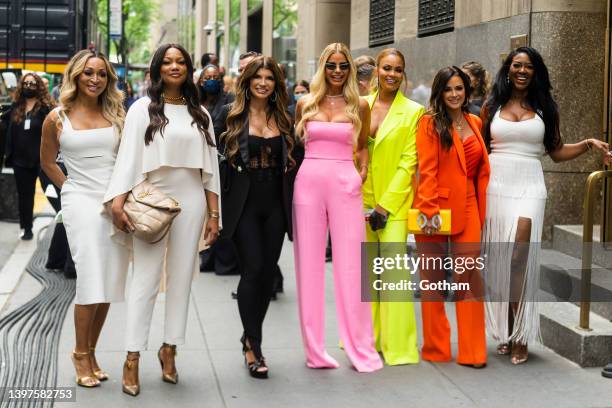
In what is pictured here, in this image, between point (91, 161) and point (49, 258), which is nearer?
point (91, 161)

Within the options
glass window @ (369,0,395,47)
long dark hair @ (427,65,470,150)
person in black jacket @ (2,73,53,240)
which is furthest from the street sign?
long dark hair @ (427,65,470,150)

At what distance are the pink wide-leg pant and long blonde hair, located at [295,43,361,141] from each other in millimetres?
261

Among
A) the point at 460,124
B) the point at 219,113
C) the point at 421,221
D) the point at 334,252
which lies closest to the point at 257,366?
the point at 334,252

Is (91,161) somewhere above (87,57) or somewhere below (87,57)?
below

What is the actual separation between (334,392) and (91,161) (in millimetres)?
2097

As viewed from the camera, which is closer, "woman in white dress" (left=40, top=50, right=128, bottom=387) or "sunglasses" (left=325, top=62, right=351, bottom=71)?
"woman in white dress" (left=40, top=50, right=128, bottom=387)

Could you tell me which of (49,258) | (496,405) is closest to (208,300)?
(49,258)

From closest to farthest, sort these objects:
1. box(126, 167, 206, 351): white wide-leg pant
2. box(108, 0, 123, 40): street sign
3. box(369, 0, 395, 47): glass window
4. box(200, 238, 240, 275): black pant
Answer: box(126, 167, 206, 351): white wide-leg pant
box(200, 238, 240, 275): black pant
box(369, 0, 395, 47): glass window
box(108, 0, 123, 40): street sign

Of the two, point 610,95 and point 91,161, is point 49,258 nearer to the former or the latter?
point 91,161

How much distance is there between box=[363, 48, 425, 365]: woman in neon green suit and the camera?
22.8 ft

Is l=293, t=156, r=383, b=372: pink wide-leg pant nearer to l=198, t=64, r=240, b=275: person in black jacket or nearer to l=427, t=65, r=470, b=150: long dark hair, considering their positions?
l=427, t=65, r=470, b=150: long dark hair

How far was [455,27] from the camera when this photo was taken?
12.1 metres

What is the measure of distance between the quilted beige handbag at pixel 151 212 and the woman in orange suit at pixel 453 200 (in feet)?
5.81

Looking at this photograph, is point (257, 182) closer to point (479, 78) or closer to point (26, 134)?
point (479, 78)
